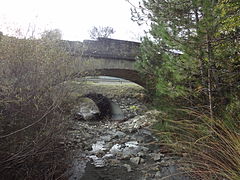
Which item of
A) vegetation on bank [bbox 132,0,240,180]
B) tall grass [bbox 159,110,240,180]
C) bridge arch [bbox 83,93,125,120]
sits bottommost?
bridge arch [bbox 83,93,125,120]

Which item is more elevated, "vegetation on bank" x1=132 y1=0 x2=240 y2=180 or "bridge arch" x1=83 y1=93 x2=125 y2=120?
"vegetation on bank" x1=132 y1=0 x2=240 y2=180

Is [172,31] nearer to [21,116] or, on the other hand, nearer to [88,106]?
[21,116]

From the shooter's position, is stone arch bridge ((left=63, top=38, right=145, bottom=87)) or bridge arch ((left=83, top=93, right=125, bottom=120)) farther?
bridge arch ((left=83, top=93, right=125, bottom=120))

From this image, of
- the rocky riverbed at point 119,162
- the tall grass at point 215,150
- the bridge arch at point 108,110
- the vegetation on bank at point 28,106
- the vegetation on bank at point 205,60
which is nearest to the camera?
the tall grass at point 215,150

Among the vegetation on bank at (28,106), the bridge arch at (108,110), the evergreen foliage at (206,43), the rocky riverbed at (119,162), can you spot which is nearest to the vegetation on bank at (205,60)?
the evergreen foliage at (206,43)

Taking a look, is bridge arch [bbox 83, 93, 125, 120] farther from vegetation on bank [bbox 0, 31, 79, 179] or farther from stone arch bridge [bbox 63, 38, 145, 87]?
vegetation on bank [bbox 0, 31, 79, 179]

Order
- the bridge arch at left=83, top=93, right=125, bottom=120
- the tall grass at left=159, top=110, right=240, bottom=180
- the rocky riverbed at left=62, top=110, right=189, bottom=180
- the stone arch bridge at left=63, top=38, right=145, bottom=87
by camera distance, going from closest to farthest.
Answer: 1. the tall grass at left=159, top=110, right=240, bottom=180
2. the rocky riverbed at left=62, top=110, right=189, bottom=180
3. the stone arch bridge at left=63, top=38, right=145, bottom=87
4. the bridge arch at left=83, top=93, right=125, bottom=120

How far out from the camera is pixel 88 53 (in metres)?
5.78

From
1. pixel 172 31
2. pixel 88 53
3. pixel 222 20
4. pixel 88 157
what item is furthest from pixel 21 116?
pixel 88 53

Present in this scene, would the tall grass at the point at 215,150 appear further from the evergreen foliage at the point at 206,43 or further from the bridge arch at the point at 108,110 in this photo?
the bridge arch at the point at 108,110

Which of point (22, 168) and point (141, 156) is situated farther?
point (141, 156)

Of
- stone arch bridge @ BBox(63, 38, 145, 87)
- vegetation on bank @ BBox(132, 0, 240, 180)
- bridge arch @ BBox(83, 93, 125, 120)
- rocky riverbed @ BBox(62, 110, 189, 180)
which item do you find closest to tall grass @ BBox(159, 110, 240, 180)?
vegetation on bank @ BBox(132, 0, 240, 180)

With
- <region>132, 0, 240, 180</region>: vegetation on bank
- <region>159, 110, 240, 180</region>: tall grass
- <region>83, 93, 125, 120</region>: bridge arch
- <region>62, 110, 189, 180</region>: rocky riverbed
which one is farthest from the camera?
<region>83, 93, 125, 120</region>: bridge arch

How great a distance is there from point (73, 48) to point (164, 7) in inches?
93.5
